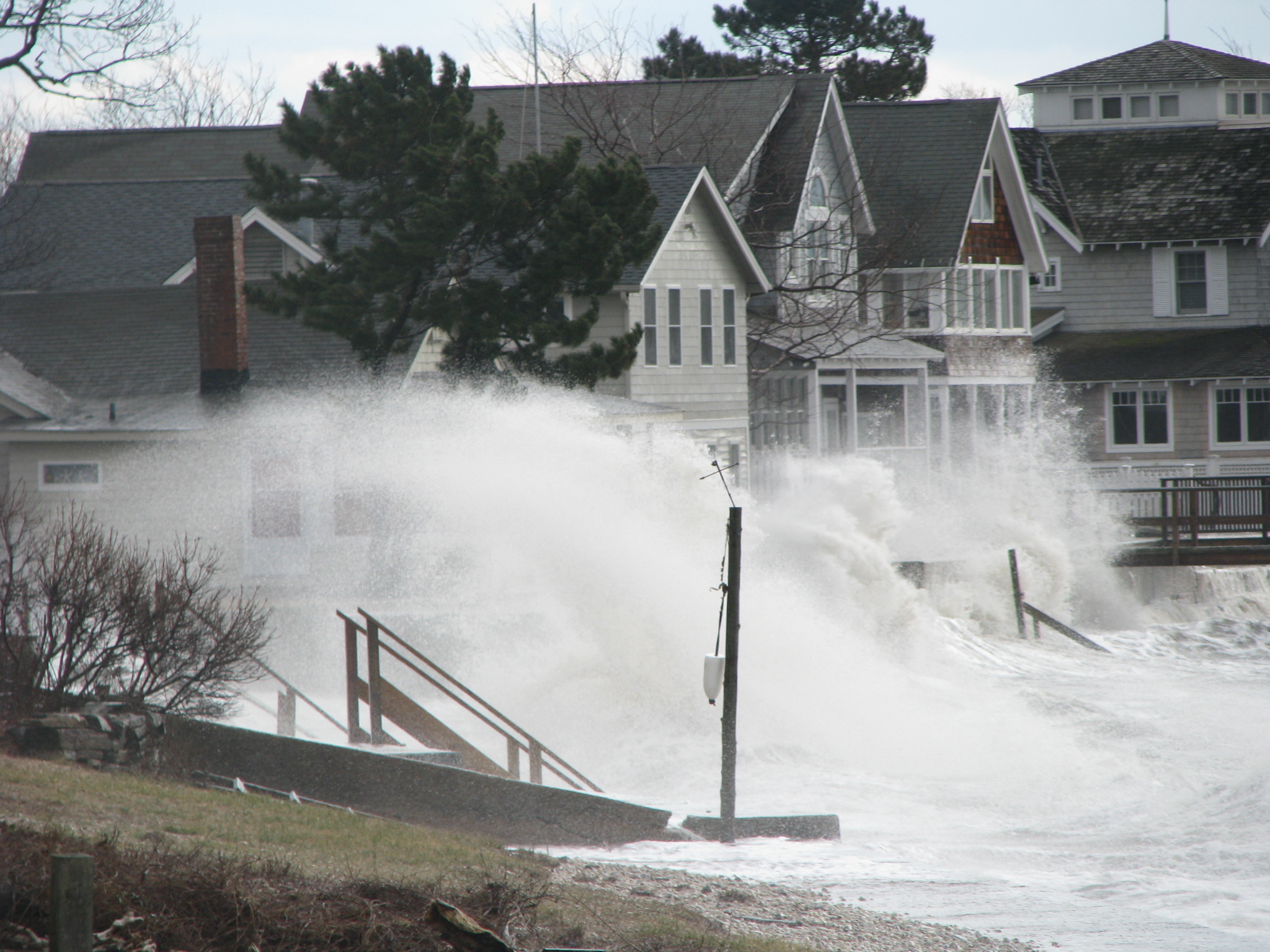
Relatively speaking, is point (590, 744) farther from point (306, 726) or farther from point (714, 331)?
point (714, 331)

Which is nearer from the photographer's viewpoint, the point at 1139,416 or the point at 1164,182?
the point at 1139,416

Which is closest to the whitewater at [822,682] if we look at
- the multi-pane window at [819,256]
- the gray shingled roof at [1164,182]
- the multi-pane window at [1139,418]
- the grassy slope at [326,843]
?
the grassy slope at [326,843]

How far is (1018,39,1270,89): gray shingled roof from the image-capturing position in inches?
1991

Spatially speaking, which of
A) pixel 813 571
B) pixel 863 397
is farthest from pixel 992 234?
pixel 813 571

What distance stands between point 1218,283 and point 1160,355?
3257 mm

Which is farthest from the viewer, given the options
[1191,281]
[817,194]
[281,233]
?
[1191,281]

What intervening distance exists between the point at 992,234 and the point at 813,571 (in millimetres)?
16778

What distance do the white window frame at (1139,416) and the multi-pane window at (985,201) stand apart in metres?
6.87

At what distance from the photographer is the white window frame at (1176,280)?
4494 cm

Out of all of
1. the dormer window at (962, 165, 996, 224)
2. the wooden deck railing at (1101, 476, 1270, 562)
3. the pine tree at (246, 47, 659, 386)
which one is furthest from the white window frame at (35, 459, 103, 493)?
the dormer window at (962, 165, 996, 224)

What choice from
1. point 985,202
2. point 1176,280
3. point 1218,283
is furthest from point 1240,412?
point 985,202

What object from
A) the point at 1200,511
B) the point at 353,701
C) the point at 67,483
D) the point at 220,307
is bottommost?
the point at 353,701

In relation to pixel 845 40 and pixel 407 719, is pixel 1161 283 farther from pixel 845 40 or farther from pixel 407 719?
pixel 407 719

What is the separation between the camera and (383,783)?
1346 cm
